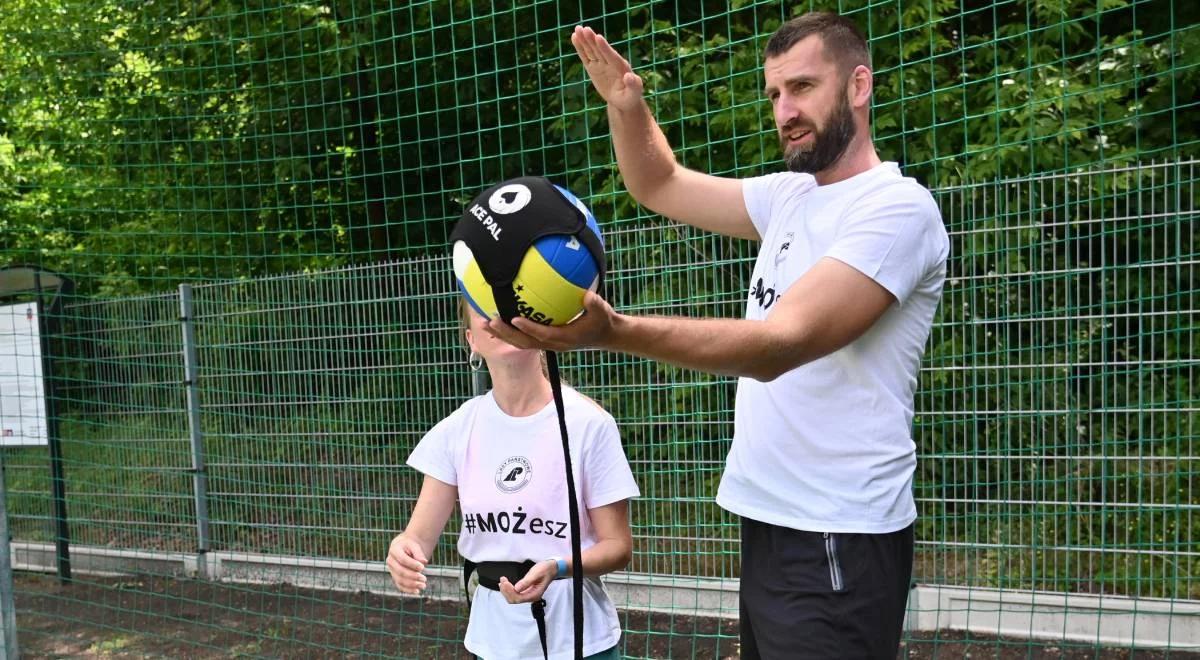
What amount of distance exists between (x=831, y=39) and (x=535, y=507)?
1.21 m

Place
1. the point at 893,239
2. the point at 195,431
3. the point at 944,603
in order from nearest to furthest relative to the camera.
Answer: the point at 893,239 → the point at 944,603 → the point at 195,431

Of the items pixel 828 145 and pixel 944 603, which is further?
pixel 944 603

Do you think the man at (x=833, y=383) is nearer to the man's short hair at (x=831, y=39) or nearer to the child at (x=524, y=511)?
the man's short hair at (x=831, y=39)

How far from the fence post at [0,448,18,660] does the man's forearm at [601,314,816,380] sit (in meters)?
4.62

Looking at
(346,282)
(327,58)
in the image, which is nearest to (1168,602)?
(346,282)

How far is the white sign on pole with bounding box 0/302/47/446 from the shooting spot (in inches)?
263

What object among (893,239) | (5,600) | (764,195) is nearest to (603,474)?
(764,195)

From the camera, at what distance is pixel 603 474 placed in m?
2.60

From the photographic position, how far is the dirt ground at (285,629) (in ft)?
15.9

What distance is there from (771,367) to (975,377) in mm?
3039

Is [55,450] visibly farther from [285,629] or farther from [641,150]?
[641,150]

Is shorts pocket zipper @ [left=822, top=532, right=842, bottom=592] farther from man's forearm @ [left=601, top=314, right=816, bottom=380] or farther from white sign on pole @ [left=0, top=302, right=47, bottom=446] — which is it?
white sign on pole @ [left=0, top=302, right=47, bottom=446]

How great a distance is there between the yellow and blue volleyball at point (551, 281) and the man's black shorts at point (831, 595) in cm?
77

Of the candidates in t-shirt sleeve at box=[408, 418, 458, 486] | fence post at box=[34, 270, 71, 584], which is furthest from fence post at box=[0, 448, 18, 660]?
t-shirt sleeve at box=[408, 418, 458, 486]
